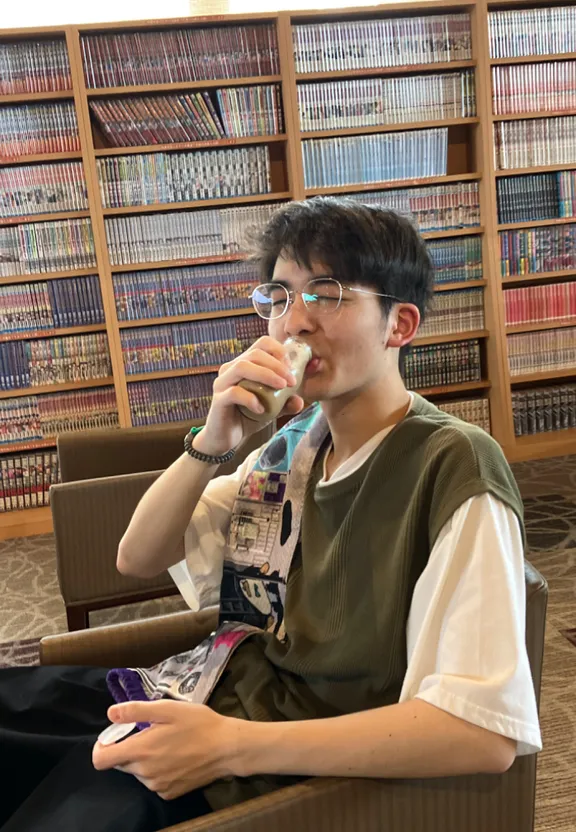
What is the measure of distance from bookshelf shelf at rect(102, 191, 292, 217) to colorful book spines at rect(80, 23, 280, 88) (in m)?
0.54

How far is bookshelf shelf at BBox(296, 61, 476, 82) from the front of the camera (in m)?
3.42

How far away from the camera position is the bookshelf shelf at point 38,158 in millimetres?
3342

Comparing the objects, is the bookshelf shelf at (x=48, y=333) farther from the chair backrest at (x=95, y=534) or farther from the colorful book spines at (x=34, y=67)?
the chair backrest at (x=95, y=534)

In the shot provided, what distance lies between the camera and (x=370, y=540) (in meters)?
0.90

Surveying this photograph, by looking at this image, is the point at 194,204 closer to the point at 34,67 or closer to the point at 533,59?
the point at 34,67

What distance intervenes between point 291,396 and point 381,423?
14 cm

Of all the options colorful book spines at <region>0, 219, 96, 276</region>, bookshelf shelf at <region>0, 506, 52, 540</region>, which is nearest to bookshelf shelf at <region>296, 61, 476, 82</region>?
colorful book spines at <region>0, 219, 96, 276</region>

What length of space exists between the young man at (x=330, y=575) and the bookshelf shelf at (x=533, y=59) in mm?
2966

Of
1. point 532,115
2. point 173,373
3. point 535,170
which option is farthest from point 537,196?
point 173,373

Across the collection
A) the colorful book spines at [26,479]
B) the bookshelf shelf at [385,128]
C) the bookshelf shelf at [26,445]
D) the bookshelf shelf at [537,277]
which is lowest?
the colorful book spines at [26,479]

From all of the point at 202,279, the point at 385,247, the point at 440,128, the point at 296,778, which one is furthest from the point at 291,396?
the point at 440,128

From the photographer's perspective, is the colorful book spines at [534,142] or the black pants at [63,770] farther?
the colorful book spines at [534,142]

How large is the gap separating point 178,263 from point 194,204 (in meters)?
0.29

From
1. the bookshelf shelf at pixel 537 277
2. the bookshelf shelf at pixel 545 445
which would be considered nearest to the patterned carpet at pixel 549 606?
the bookshelf shelf at pixel 545 445
